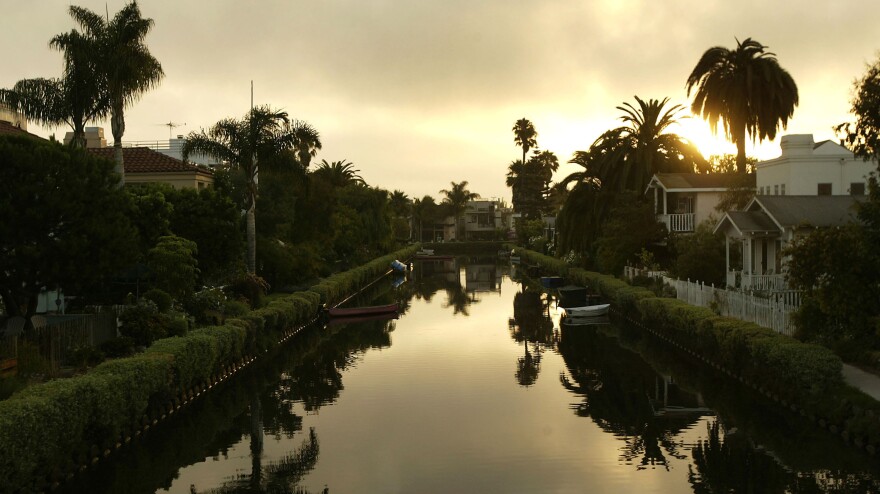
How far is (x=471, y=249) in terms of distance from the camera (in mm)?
154000

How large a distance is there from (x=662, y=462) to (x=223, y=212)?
24220 mm

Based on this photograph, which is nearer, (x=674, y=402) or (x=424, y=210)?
Answer: (x=674, y=402)

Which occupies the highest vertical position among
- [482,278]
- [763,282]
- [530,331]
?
[763,282]

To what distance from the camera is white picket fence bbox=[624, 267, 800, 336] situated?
2770 cm

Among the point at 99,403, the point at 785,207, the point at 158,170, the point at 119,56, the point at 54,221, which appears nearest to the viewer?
the point at 99,403

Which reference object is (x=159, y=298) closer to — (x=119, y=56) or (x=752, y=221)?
(x=119, y=56)

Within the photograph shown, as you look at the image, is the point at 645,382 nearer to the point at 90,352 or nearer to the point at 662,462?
the point at 662,462

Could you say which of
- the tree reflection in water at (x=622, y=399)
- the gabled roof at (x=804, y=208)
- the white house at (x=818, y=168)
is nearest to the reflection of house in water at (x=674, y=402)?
the tree reflection in water at (x=622, y=399)

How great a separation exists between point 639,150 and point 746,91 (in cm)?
1180

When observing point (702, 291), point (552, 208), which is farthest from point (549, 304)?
point (552, 208)

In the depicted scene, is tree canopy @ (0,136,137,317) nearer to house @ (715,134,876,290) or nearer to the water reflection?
the water reflection

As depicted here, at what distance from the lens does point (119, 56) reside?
34875mm

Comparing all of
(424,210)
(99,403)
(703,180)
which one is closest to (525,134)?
(424,210)

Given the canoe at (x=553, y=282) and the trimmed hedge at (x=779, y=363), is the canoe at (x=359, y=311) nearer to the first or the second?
the trimmed hedge at (x=779, y=363)
